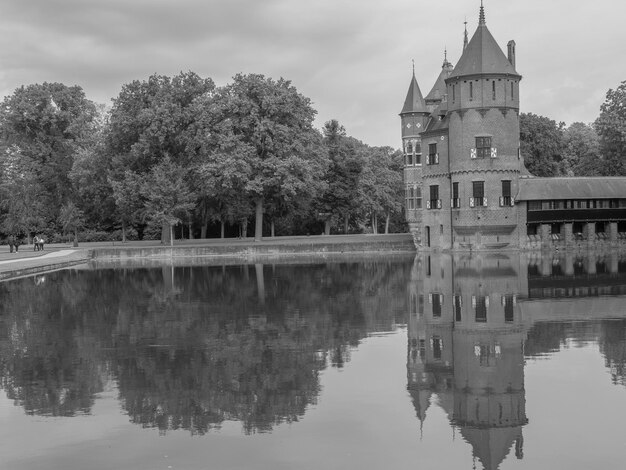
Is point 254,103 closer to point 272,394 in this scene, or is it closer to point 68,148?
point 68,148

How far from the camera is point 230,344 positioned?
15.2m

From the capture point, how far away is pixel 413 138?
205ft

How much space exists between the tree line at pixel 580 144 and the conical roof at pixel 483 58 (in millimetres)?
13051

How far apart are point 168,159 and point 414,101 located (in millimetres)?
21502

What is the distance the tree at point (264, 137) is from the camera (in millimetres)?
54156

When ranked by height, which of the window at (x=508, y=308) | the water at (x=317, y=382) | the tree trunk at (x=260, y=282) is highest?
the tree trunk at (x=260, y=282)

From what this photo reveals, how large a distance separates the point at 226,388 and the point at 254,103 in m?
46.3

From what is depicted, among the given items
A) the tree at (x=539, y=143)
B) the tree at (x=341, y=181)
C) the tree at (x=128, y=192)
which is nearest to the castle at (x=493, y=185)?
the tree at (x=539, y=143)

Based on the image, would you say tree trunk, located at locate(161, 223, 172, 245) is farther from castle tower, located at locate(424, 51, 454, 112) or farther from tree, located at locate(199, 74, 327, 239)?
castle tower, located at locate(424, 51, 454, 112)

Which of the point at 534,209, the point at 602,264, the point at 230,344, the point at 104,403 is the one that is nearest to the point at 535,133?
the point at 534,209

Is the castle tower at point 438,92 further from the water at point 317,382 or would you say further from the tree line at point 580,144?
the water at point 317,382

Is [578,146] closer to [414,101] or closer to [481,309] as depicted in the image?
[414,101]

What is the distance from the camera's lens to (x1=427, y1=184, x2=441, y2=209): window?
176 ft

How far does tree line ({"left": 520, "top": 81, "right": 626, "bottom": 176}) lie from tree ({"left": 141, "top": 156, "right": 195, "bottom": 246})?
31.3 m
